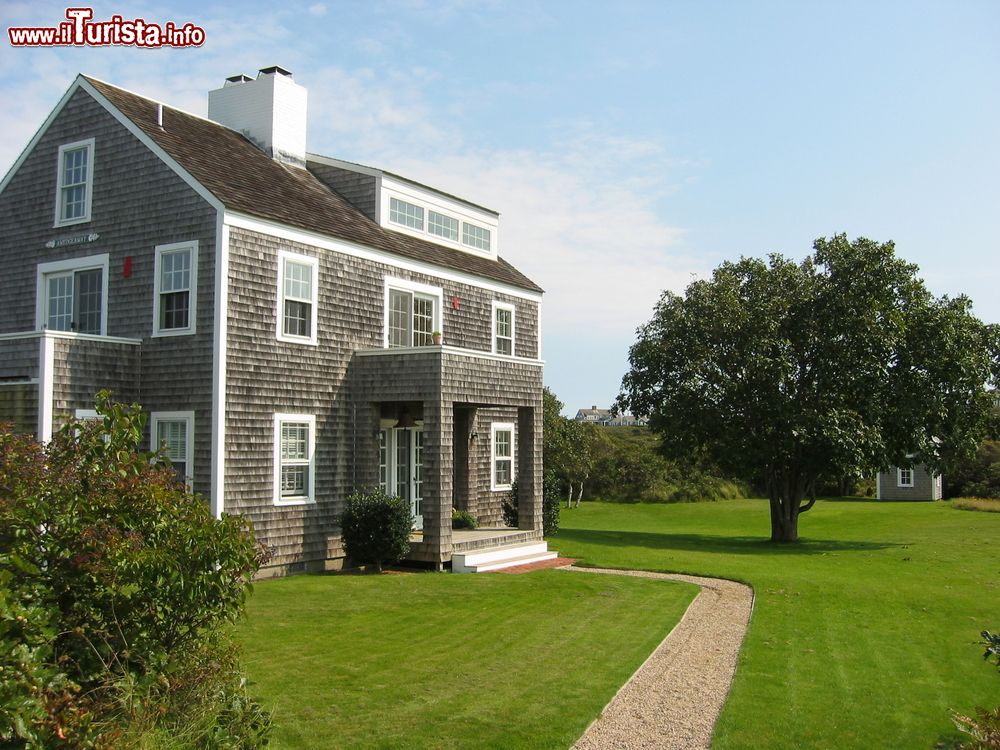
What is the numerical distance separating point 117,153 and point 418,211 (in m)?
7.41

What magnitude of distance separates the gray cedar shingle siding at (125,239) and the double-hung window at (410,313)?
15.6 feet

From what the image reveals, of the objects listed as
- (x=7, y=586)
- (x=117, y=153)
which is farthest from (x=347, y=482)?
(x=7, y=586)

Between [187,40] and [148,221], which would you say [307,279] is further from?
[187,40]

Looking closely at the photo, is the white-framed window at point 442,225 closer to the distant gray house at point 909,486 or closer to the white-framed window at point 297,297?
the white-framed window at point 297,297

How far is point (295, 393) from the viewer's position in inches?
704

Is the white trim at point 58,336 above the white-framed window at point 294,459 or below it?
above

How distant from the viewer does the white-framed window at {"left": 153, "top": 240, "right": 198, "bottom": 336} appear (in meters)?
16.7

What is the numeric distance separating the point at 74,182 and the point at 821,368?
68.3 ft

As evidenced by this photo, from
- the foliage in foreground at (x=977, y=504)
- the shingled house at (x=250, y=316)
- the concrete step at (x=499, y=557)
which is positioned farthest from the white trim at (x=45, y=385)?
the foliage in foreground at (x=977, y=504)

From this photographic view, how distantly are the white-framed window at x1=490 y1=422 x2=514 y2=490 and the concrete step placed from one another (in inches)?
117

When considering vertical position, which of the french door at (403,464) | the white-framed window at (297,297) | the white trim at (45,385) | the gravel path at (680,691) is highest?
the white-framed window at (297,297)

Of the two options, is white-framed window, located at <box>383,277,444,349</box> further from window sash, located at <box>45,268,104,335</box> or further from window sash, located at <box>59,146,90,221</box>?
window sash, located at <box>59,146,90,221</box>

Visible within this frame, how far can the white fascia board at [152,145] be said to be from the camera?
16.7 metres

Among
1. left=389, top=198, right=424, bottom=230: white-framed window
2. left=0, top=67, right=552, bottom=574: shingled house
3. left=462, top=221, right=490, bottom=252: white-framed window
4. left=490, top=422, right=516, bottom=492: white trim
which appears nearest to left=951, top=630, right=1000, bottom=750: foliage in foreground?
left=0, top=67, right=552, bottom=574: shingled house
